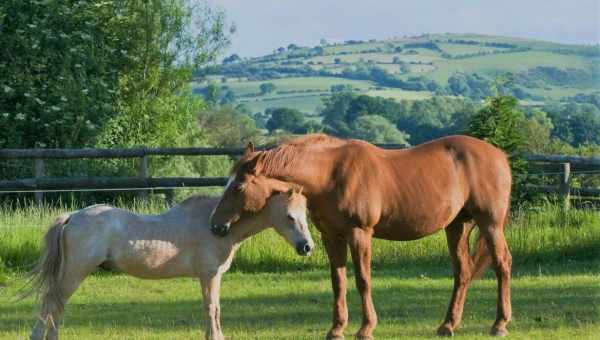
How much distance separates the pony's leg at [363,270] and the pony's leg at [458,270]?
2.41 feet

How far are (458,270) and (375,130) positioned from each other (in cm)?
6559

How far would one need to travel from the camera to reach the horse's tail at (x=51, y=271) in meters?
7.88

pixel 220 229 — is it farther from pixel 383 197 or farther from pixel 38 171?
pixel 38 171

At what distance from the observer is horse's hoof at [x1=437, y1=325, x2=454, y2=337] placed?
8.67 meters

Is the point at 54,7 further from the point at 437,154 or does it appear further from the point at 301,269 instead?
the point at 437,154

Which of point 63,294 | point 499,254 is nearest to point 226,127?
point 499,254

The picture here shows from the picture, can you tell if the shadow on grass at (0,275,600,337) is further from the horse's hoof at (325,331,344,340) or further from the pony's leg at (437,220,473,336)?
the horse's hoof at (325,331,344,340)

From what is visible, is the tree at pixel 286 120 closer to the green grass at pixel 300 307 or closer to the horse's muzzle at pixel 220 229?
the green grass at pixel 300 307

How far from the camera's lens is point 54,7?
2606 centimetres

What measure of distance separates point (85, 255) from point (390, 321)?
306cm

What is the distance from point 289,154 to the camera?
8.34 m

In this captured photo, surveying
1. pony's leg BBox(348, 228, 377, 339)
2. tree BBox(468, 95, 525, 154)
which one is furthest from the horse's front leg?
tree BBox(468, 95, 525, 154)

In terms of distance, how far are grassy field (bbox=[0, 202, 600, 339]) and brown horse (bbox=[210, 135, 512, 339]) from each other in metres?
0.52

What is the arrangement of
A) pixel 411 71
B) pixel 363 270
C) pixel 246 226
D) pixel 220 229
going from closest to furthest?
pixel 220 229 → pixel 246 226 → pixel 363 270 → pixel 411 71
